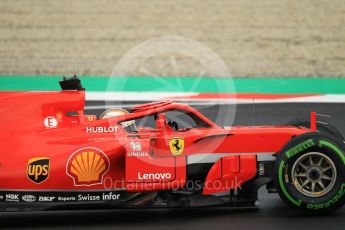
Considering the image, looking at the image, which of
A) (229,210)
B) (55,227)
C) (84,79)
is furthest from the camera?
(84,79)

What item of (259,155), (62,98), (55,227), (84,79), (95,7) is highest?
(95,7)

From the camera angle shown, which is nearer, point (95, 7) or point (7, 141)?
point (7, 141)

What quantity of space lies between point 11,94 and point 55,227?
5.38 ft

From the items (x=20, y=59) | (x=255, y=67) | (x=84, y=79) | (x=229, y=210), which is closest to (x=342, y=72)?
(x=255, y=67)

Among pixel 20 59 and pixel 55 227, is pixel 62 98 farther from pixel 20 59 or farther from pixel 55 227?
pixel 20 59

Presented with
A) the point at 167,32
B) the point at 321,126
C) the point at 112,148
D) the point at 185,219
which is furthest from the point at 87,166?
the point at 167,32

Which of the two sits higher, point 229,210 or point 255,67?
point 255,67

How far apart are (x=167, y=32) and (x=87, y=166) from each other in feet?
62.1

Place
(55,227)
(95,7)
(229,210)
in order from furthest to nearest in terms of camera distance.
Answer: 1. (95,7)
2. (229,210)
3. (55,227)

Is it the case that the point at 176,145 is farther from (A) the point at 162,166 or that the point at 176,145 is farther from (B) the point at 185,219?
(B) the point at 185,219

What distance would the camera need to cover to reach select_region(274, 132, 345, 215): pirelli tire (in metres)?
8.05

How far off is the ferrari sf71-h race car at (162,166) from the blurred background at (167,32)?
17.1m

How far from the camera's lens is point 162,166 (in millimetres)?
8125

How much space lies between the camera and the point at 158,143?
27.2 feet
